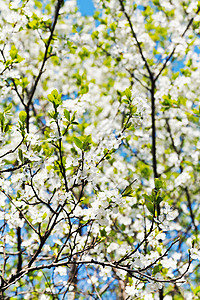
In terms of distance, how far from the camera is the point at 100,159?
190cm

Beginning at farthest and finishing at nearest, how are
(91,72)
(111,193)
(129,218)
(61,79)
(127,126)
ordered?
(91,72), (61,79), (129,218), (127,126), (111,193)

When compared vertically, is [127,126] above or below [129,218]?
below

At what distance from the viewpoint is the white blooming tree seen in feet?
6.07

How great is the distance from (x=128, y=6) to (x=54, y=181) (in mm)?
2966

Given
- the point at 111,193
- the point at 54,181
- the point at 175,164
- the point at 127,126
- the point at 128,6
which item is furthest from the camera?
the point at 175,164

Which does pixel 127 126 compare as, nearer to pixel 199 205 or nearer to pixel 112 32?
pixel 112 32

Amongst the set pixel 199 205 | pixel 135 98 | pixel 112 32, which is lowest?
pixel 135 98

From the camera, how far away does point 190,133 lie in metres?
5.31

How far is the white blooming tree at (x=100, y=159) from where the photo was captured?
1.85 m

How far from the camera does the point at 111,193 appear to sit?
1.72m

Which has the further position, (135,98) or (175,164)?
(175,164)

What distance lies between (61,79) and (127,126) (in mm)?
4562

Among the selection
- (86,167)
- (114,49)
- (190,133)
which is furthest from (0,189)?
(190,133)

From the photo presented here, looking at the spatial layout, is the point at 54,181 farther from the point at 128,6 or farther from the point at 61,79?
the point at 61,79
